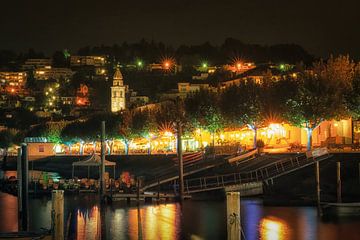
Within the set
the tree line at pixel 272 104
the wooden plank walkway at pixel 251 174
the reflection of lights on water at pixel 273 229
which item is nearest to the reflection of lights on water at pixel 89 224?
the reflection of lights on water at pixel 273 229

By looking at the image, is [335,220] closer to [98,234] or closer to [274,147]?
[98,234]

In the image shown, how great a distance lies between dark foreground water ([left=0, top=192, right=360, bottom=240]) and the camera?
37.8m

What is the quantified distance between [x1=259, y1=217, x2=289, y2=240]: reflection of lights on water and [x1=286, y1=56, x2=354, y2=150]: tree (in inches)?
969

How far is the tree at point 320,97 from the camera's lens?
6638cm

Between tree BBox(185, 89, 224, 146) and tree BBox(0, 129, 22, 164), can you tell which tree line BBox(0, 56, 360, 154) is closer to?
tree BBox(185, 89, 224, 146)

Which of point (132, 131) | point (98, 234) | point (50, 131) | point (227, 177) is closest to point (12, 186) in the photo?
point (227, 177)

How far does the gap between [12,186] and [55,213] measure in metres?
41.4

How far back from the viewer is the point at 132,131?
111500 mm

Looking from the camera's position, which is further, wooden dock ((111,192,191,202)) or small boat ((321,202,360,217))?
wooden dock ((111,192,191,202))

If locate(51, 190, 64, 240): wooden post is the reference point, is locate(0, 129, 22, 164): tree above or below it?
above

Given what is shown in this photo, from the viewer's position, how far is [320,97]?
6694 centimetres

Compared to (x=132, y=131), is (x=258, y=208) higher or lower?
lower

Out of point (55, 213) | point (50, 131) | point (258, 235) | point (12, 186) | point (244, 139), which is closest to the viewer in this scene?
point (55, 213)

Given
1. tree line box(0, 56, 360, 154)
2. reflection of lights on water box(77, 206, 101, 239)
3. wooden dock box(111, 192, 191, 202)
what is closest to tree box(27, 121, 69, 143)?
tree line box(0, 56, 360, 154)
